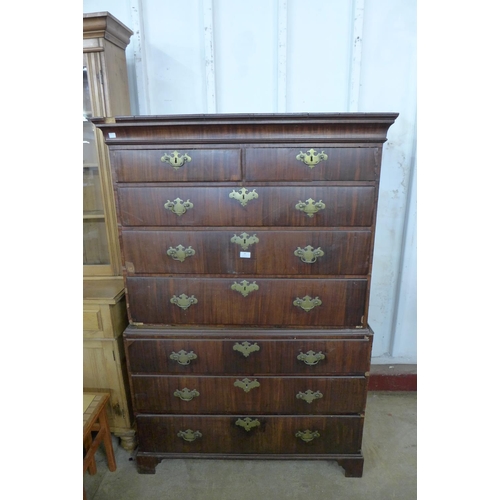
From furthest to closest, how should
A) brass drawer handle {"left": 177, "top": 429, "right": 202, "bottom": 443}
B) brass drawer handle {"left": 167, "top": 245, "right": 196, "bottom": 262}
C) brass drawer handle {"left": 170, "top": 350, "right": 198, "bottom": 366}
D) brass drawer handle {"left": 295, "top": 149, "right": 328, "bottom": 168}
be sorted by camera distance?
brass drawer handle {"left": 177, "top": 429, "right": 202, "bottom": 443} < brass drawer handle {"left": 170, "top": 350, "right": 198, "bottom": 366} < brass drawer handle {"left": 167, "top": 245, "right": 196, "bottom": 262} < brass drawer handle {"left": 295, "top": 149, "right": 328, "bottom": 168}

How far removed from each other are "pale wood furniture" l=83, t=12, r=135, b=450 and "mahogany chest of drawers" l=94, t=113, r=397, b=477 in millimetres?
196

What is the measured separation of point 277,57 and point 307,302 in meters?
1.38

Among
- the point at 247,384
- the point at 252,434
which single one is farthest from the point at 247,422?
the point at 247,384

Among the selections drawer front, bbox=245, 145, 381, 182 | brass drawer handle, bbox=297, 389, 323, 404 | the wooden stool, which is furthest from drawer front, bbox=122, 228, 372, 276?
the wooden stool

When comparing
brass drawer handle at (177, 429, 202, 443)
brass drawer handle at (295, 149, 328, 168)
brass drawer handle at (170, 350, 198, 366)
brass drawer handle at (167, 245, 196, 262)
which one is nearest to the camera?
brass drawer handle at (295, 149, 328, 168)

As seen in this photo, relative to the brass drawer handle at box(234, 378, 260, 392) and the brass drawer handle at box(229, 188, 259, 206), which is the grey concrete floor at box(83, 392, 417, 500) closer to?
the brass drawer handle at box(234, 378, 260, 392)

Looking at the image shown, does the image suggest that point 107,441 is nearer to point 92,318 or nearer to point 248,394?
point 92,318

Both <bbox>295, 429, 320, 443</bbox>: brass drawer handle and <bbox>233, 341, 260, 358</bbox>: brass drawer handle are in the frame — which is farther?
<bbox>295, 429, 320, 443</bbox>: brass drawer handle

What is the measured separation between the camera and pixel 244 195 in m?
1.39

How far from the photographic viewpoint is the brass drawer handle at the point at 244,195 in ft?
4.54

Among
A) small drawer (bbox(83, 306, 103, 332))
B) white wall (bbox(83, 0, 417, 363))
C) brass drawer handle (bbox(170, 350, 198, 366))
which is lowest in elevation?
brass drawer handle (bbox(170, 350, 198, 366))

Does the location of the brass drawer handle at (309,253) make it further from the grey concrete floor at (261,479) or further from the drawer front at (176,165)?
the grey concrete floor at (261,479)

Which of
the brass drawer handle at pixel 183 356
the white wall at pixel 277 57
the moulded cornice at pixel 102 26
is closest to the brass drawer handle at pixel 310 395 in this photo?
the brass drawer handle at pixel 183 356

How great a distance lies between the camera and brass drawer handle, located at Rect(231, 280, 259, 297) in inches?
58.5
